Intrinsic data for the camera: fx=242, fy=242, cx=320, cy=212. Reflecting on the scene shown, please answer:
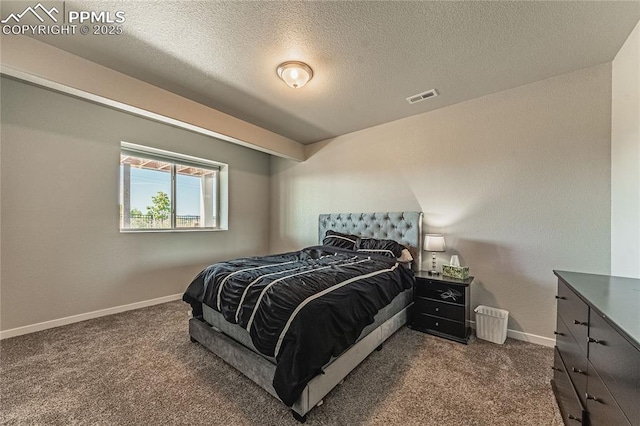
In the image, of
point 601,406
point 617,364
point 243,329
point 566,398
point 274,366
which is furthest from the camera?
point 243,329

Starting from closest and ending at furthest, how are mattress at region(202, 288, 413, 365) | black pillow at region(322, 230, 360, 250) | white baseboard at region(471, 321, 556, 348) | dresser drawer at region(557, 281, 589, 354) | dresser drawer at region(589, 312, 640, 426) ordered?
dresser drawer at region(589, 312, 640, 426) → dresser drawer at region(557, 281, 589, 354) → mattress at region(202, 288, 413, 365) → white baseboard at region(471, 321, 556, 348) → black pillow at region(322, 230, 360, 250)

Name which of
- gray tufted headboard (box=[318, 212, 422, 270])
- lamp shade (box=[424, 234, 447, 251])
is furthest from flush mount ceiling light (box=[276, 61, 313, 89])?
lamp shade (box=[424, 234, 447, 251])

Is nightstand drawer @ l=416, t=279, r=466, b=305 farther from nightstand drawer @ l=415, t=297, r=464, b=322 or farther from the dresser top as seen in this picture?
the dresser top

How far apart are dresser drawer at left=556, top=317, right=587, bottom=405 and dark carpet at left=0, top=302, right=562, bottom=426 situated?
1.27 ft

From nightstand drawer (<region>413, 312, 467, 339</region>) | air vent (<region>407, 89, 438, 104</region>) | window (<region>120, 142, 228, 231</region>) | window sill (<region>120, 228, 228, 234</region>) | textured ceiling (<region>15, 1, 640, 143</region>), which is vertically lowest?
nightstand drawer (<region>413, 312, 467, 339</region>)

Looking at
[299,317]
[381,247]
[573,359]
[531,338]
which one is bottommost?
[531,338]

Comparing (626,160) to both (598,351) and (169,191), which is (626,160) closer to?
(598,351)

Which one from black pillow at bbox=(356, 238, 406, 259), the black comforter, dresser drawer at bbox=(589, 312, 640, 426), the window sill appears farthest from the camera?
the window sill

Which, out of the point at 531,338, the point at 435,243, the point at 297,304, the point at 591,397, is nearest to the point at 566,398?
the point at 591,397

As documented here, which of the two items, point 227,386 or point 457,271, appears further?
point 457,271

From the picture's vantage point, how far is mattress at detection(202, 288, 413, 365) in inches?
74.4

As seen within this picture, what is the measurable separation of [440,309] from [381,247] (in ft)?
3.13

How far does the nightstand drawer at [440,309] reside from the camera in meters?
2.53

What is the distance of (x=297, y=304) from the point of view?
1624mm
